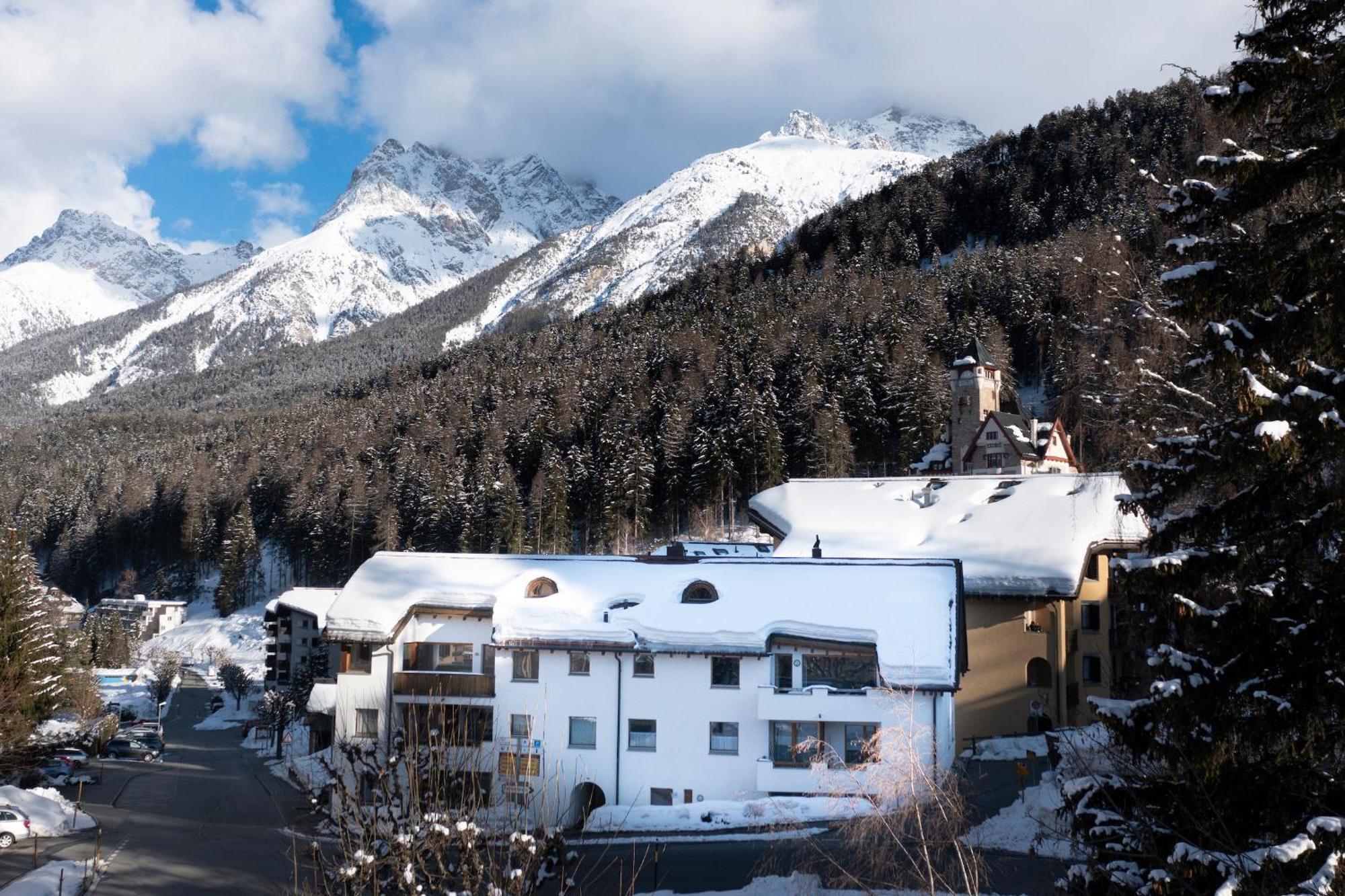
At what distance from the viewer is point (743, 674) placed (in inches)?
1273

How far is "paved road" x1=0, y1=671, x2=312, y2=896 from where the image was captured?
83.8ft

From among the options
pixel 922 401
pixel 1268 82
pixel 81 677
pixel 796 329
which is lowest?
pixel 81 677

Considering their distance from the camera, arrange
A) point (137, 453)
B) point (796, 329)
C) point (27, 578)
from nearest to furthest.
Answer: point (27, 578), point (796, 329), point (137, 453)

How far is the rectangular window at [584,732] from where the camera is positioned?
32.8 meters

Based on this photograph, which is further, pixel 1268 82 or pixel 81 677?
pixel 81 677

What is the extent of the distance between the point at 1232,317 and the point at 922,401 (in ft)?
255

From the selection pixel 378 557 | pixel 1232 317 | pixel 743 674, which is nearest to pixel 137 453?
pixel 378 557

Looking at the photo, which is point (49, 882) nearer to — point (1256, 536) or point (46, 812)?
point (46, 812)

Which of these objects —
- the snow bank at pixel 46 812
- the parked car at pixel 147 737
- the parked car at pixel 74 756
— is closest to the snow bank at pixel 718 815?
the snow bank at pixel 46 812

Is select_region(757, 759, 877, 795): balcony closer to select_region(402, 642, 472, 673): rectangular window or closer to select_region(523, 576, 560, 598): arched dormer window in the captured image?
select_region(523, 576, 560, 598): arched dormer window

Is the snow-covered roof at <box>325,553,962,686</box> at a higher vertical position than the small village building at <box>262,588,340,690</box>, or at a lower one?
higher

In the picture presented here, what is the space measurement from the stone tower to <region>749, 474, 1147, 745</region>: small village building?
40381 millimetres

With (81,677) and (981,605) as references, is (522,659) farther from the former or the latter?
(81,677)

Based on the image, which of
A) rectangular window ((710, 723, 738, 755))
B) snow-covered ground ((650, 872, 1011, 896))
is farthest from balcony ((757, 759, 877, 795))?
snow-covered ground ((650, 872, 1011, 896))
